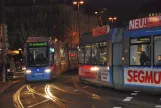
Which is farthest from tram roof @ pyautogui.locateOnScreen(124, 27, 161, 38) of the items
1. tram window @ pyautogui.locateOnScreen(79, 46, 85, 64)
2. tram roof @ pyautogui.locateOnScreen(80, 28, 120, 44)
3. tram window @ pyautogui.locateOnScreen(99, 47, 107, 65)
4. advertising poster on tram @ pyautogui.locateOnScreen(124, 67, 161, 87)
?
tram window @ pyautogui.locateOnScreen(79, 46, 85, 64)

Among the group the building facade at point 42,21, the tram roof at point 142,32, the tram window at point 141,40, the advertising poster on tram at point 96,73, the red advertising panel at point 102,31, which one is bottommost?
the advertising poster on tram at point 96,73

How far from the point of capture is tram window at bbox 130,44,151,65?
1528 cm

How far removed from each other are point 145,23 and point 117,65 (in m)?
2.97

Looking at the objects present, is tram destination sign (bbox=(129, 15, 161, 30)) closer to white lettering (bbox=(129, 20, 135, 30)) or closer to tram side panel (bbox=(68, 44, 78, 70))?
white lettering (bbox=(129, 20, 135, 30))

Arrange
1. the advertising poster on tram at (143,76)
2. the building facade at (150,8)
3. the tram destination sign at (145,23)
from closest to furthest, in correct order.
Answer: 1. the advertising poster on tram at (143,76)
2. the tram destination sign at (145,23)
3. the building facade at (150,8)

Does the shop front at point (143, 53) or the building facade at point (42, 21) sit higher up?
the building facade at point (42, 21)

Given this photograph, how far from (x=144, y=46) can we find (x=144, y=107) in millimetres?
4253

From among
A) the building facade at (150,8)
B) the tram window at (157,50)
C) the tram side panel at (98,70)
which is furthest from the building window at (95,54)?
the building facade at (150,8)

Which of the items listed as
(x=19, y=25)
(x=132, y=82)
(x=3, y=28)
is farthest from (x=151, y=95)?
(x=19, y=25)

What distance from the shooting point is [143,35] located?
51.2 ft

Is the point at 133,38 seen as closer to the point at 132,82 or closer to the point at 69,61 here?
the point at 132,82

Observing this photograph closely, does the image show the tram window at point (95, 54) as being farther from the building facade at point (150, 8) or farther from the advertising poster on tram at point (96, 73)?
the building facade at point (150, 8)

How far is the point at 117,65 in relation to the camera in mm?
17547

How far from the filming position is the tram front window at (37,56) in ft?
79.7
